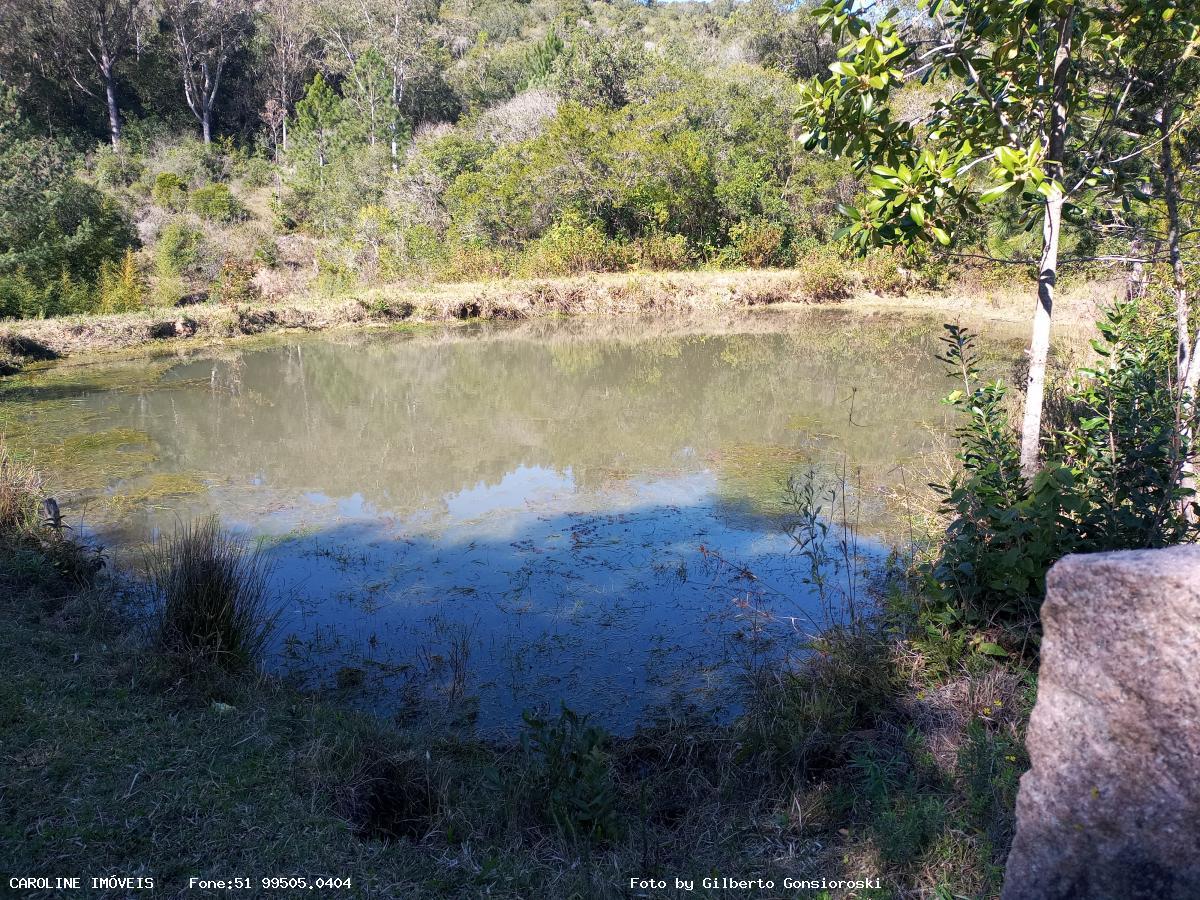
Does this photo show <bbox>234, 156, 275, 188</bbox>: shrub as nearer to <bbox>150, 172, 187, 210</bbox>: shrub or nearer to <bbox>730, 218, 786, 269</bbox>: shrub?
<bbox>150, 172, 187, 210</bbox>: shrub

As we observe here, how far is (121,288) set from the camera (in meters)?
16.4

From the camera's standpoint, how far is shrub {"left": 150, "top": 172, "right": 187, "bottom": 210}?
24.1 metres

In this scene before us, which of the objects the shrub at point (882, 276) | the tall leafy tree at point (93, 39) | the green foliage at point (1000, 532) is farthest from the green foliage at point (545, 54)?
the green foliage at point (1000, 532)

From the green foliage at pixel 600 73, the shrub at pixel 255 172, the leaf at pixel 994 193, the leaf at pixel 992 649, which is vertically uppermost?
the green foliage at pixel 600 73

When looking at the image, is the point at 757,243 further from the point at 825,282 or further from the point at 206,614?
the point at 206,614

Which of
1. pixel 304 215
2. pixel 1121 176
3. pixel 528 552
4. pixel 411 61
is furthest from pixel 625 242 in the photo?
pixel 1121 176

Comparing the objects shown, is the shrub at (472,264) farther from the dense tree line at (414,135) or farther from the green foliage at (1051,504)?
the green foliage at (1051,504)

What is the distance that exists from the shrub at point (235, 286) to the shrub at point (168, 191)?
5.89 m

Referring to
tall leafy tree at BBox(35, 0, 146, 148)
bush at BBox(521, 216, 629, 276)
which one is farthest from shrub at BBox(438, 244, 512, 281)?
tall leafy tree at BBox(35, 0, 146, 148)

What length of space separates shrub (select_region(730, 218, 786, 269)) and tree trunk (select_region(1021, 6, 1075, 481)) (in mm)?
20247

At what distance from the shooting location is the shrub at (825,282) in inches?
796

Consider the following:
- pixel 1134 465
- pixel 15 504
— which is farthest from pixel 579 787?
pixel 15 504

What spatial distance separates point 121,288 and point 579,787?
17.2 metres

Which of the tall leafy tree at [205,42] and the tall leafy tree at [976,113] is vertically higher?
the tall leafy tree at [205,42]
